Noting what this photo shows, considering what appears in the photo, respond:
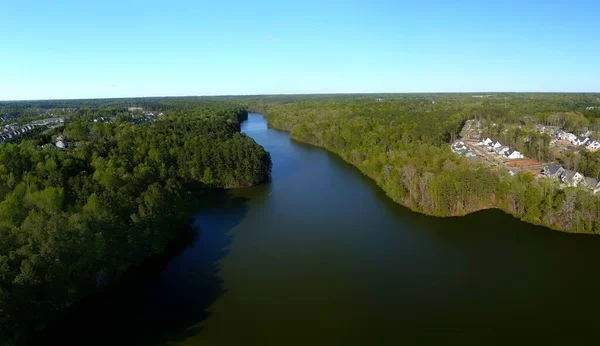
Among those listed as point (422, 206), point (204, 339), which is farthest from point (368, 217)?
point (204, 339)

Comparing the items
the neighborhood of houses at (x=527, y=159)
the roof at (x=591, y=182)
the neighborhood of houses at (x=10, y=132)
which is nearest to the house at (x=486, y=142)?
the neighborhood of houses at (x=527, y=159)

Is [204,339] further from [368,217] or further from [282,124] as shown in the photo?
[282,124]

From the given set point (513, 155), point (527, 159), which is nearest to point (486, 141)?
point (513, 155)

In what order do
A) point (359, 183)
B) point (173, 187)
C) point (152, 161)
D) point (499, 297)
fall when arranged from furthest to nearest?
1. point (359, 183)
2. point (152, 161)
3. point (173, 187)
4. point (499, 297)

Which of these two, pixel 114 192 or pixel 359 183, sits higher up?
pixel 114 192

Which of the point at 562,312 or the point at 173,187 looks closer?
the point at 562,312

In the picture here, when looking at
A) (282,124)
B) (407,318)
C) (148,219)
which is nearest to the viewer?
(407,318)
